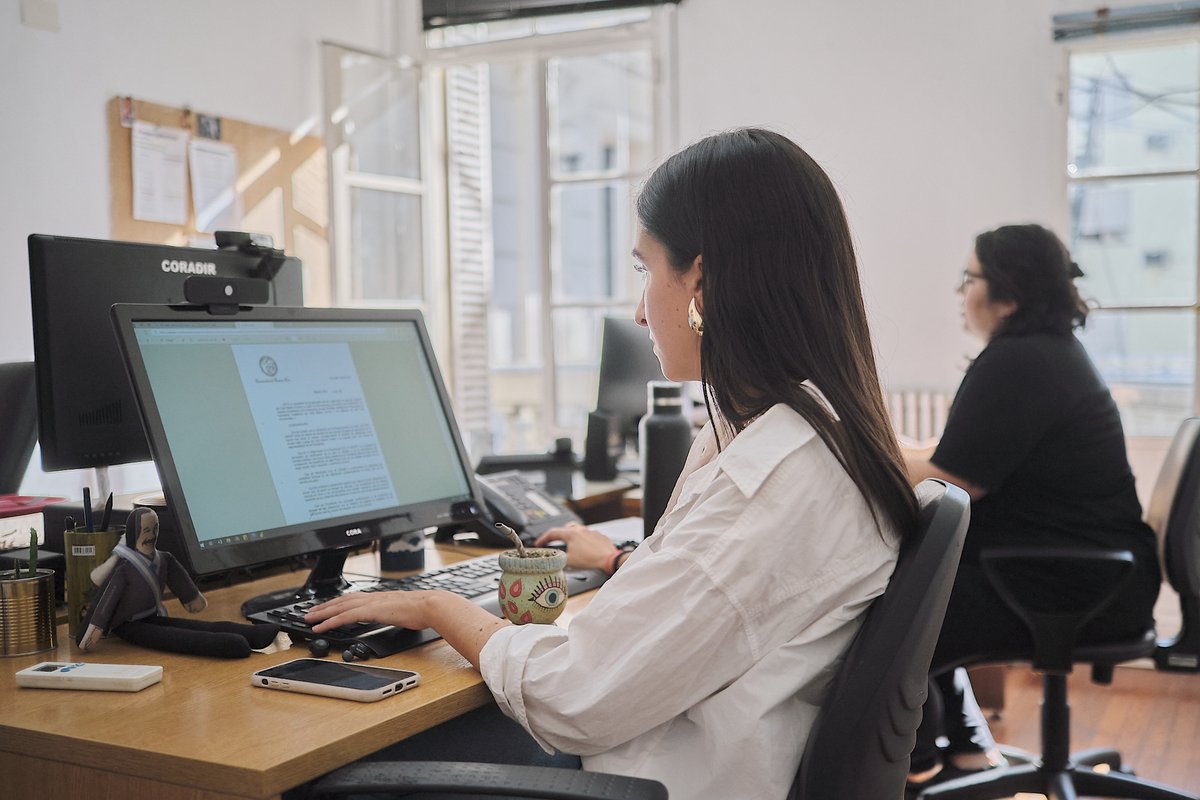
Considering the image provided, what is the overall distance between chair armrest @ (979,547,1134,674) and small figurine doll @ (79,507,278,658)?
147 centimetres

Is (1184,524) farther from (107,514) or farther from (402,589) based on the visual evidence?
(107,514)

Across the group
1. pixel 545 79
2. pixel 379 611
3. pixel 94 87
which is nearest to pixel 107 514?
pixel 379 611

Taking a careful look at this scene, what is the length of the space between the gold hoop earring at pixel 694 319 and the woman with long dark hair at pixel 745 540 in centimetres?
1

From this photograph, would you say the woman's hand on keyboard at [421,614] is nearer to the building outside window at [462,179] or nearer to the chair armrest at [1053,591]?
the chair armrest at [1053,591]

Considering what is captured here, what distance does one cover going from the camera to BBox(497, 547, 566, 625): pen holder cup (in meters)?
1.27

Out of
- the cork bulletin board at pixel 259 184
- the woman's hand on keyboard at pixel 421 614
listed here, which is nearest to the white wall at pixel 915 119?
the cork bulletin board at pixel 259 184

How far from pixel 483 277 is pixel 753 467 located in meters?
3.80

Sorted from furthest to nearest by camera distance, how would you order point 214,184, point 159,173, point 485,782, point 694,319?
point 214,184 < point 159,173 < point 694,319 < point 485,782

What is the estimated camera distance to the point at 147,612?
1.25m

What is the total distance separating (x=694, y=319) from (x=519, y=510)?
A: 0.78 meters

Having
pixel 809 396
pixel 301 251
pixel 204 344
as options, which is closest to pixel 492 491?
pixel 204 344

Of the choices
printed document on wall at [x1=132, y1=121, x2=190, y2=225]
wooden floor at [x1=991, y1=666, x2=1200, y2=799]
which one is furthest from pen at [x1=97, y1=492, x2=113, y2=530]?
printed document on wall at [x1=132, y1=121, x2=190, y2=225]

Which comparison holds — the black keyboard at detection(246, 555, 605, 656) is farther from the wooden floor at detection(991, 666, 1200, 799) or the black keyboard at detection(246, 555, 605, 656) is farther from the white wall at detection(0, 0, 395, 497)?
the white wall at detection(0, 0, 395, 497)

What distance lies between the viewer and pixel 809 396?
1061 mm
